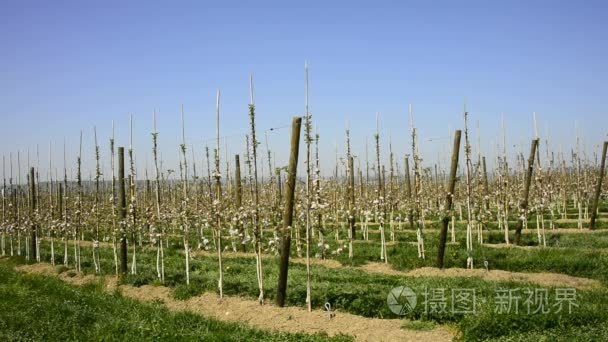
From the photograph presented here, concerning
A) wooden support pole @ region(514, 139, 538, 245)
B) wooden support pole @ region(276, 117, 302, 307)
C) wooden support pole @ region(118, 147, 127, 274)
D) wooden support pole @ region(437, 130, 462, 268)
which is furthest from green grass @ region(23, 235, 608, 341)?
wooden support pole @ region(514, 139, 538, 245)

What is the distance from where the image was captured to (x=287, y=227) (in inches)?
516

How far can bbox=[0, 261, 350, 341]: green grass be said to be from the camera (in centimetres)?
1007

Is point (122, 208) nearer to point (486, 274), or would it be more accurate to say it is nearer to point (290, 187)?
point (290, 187)

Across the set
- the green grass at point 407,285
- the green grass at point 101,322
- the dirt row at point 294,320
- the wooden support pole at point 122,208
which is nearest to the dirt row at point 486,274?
the green grass at point 407,285

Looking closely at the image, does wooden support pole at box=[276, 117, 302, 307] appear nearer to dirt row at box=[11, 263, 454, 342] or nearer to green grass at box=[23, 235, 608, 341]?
dirt row at box=[11, 263, 454, 342]

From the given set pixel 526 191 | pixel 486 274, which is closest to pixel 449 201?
pixel 486 274

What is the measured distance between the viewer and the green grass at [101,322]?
33.0 feet

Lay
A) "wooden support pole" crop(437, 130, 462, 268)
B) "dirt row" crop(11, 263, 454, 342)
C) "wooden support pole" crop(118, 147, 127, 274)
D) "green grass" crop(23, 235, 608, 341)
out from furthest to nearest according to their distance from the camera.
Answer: "wooden support pole" crop(118, 147, 127, 274)
"wooden support pole" crop(437, 130, 462, 268)
"dirt row" crop(11, 263, 454, 342)
"green grass" crop(23, 235, 608, 341)

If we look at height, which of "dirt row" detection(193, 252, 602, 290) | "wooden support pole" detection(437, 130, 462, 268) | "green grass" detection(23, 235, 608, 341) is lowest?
"dirt row" detection(193, 252, 602, 290)

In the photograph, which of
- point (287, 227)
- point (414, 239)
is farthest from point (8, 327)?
point (414, 239)

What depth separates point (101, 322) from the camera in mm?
11445

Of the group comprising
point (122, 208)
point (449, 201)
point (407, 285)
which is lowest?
point (407, 285)

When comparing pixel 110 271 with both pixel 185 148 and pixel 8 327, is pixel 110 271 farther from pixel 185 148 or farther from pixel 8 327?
pixel 8 327

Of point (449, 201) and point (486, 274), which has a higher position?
point (449, 201)
